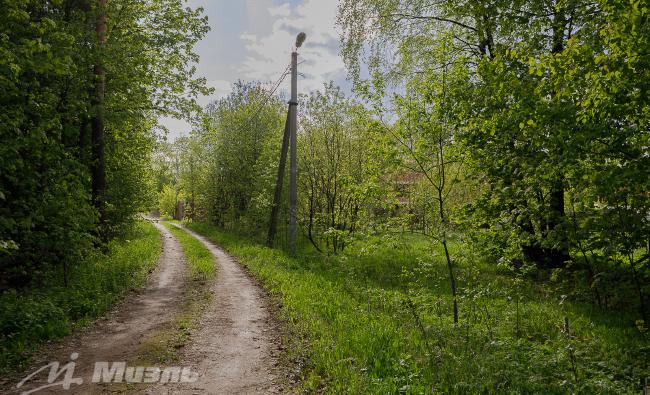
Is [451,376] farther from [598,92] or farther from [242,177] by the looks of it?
[242,177]

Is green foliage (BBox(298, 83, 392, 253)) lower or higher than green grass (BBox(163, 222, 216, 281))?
higher

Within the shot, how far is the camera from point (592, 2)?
7.18 m

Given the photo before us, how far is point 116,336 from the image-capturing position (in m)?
7.07

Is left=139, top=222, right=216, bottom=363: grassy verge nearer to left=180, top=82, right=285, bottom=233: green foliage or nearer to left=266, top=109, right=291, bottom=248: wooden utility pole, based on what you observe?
left=266, top=109, right=291, bottom=248: wooden utility pole

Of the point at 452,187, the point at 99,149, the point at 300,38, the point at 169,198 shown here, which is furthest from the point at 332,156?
the point at 169,198

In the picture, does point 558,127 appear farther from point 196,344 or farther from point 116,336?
point 116,336

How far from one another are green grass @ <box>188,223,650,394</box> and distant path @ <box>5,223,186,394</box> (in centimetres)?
249

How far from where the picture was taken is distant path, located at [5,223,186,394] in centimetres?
516

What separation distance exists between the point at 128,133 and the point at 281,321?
11586mm

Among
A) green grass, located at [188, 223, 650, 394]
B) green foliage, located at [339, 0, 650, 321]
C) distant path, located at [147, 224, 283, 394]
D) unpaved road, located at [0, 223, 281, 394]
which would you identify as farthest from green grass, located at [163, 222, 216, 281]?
green foliage, located at [339, 0, 650, 321]

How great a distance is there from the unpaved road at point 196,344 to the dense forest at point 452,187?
1.89ft

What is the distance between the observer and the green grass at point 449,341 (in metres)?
4.93

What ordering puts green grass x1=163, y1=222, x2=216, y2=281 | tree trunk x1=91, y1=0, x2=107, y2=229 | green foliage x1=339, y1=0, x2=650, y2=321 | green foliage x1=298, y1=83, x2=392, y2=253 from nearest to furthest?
green foliage x1=339, y1=0, x2=650, y2=321 < tree trunk x1=91, y1=0, x2=107, y2=229 < green grass x1=163, y1=222, x2=216, y2=281 < green foliage x1=298, y1=83, x2=392, y2=253

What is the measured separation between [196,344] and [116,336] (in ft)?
5.22
